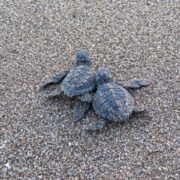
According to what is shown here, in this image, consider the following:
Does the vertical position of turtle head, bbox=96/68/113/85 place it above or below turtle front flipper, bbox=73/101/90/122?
above

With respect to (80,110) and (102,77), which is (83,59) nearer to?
(102,77)

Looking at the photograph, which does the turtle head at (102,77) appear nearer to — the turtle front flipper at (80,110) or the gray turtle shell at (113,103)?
the gray turtle shell at (113,103)

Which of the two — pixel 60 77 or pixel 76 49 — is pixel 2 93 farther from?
pixel 76 49

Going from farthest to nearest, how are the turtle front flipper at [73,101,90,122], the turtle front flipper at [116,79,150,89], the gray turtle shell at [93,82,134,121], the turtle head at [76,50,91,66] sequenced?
the turtle head at [76,50,91,66] < the turtle front flipper at [116,79,150,89] < the turtle front flipper at [73,101,90,122] < the gray turtle shell at [93,82,134,121]

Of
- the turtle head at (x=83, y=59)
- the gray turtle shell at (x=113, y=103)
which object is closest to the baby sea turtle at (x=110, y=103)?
the gray turtle shell at (x=113, y=103)

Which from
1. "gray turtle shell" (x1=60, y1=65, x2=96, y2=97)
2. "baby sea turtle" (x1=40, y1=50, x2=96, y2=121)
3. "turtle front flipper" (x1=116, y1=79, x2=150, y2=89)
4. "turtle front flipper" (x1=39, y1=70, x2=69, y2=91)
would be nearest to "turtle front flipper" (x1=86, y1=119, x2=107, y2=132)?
"baby sea turtle" (x1=40, y1=50, x2=96, y2=121)

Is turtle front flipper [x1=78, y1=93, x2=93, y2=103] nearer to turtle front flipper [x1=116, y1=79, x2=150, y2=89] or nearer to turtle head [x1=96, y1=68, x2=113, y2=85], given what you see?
turtle head [x1=96, y1=68, x2=113, y2=85]
